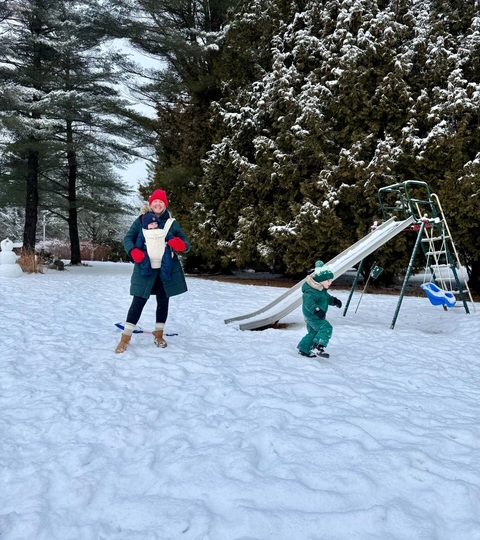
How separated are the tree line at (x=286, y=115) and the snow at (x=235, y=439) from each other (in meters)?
6.02

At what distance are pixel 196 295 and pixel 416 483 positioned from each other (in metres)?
7.60

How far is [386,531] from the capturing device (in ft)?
6.25

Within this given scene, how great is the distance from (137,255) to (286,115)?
8.75 m

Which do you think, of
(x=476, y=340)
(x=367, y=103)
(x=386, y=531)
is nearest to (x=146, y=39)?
(x=367, y=103)

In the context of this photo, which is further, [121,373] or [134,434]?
[121,373]

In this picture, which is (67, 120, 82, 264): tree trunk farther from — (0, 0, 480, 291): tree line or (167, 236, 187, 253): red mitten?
(167, 236, 187, 253): red mitten

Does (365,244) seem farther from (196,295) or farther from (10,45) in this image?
(10,45)

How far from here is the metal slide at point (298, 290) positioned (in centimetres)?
618

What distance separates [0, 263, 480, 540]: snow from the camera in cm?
198

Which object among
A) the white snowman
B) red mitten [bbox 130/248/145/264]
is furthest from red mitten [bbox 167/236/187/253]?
the white snowman

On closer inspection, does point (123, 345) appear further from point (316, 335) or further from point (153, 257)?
point (316, 335)

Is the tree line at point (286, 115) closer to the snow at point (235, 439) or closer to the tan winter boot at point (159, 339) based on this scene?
the snow at point (235, 439)

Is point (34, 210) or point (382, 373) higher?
point (34, 210)

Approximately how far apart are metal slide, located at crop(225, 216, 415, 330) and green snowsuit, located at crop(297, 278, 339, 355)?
1.23m
